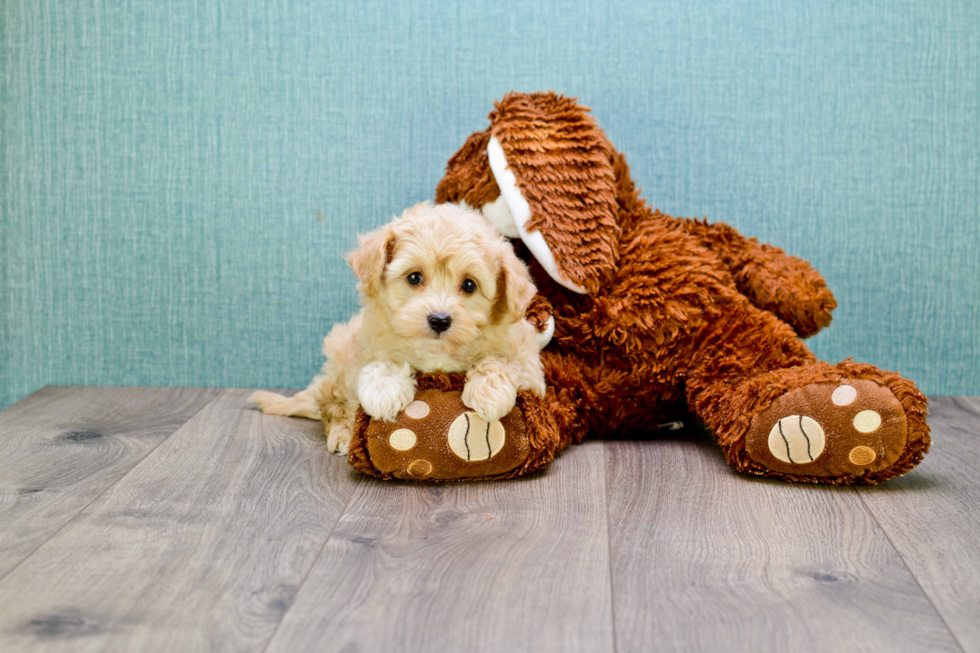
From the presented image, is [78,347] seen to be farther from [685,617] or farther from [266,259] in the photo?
[685,617]

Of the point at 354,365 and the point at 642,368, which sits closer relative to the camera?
the point at 354,365

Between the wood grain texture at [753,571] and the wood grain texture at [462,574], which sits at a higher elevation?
the wood grain texture at [753,571]

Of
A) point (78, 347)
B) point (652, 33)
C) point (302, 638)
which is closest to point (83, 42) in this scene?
point (78, 347)

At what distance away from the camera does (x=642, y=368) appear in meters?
1.73

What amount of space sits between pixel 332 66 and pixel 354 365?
2.97 feet

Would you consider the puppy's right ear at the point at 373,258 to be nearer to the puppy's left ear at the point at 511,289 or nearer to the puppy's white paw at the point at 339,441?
the puppy's left ear at the point at 511,289

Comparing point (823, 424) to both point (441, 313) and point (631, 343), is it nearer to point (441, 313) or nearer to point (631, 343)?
point (631, 343)

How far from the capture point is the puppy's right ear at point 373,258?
4.75 feet

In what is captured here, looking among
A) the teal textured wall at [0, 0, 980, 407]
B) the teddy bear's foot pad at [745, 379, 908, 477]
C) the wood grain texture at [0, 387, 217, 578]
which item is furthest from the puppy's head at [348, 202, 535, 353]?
the teal textured wall at [0, 0, 980, 407]

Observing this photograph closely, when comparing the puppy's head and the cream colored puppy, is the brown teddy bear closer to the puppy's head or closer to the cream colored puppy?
the cream colored puppy

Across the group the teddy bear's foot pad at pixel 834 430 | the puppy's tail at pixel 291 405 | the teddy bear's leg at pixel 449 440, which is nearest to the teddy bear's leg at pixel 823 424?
the teddy bear's foot pad at pixel 834 430

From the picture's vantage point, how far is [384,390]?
1.49 metres

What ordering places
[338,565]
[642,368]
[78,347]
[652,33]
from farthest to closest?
[78,347], [652,33], [642,368], [338,565]

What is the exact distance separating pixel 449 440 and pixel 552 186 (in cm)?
55
